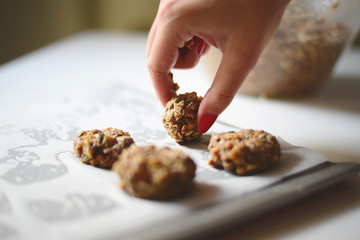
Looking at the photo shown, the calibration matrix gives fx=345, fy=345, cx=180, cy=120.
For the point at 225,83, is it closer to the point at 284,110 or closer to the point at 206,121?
the point at 206,121

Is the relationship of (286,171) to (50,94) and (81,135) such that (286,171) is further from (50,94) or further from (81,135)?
(50,94)

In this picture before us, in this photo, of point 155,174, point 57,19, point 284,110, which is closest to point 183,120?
point 155,174

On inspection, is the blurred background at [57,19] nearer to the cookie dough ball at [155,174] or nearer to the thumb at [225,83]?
the thumb at [225,83]

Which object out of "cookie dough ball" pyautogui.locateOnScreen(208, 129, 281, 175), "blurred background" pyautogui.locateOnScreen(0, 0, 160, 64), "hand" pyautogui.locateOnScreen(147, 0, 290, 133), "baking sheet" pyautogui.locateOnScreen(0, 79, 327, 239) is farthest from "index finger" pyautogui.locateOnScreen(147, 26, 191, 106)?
"blurred background" pyautogui.locateOnScreen(0, 0, 160, 64)

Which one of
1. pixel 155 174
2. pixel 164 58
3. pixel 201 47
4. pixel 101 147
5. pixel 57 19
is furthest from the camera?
pixel 57 19

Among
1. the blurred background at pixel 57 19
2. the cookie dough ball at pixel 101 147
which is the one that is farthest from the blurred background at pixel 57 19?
the cookie dough ball at pixel 101 147
